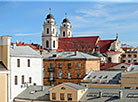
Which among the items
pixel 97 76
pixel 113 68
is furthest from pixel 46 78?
pixel 113 68

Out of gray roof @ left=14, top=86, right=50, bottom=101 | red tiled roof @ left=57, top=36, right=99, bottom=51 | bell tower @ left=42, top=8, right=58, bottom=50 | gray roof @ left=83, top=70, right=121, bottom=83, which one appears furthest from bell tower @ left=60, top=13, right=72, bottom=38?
gray roof @ left=14, top=86, right=50, bottom=101

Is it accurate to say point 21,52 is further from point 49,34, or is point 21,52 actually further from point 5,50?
point 49,34

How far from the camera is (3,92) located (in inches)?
1089

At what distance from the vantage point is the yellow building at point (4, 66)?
1085 inches

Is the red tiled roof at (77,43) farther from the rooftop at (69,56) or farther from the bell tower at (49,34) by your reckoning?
the rooftop at (69,56)

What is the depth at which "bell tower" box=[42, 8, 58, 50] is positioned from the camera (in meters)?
100

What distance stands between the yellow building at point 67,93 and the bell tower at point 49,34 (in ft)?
240

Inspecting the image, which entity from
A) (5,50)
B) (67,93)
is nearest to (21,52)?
(5,50)

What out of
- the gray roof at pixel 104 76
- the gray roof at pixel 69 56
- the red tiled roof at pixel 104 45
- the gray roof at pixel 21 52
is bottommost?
the gray roof at pixel 104 76

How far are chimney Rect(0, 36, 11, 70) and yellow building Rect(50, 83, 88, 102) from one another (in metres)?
6.04

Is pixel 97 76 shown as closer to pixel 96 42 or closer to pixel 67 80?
pixel 67 80

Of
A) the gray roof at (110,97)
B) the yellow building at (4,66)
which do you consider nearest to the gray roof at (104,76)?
the gray roof at (110,97)

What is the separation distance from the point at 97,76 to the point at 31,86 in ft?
35.9

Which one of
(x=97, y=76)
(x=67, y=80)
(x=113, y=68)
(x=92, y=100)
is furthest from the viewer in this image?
(x=113, y=68)
